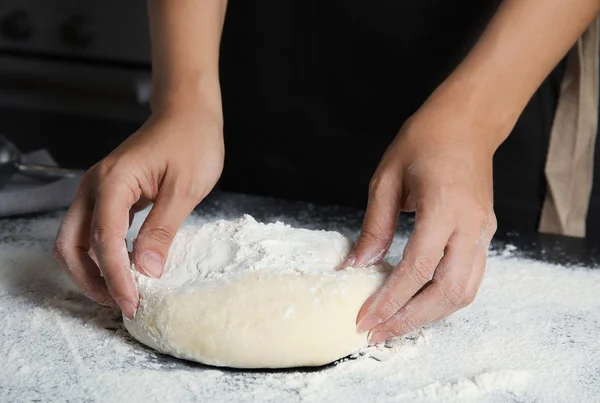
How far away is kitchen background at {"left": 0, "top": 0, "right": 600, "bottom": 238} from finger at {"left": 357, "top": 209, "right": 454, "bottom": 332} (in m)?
1.10

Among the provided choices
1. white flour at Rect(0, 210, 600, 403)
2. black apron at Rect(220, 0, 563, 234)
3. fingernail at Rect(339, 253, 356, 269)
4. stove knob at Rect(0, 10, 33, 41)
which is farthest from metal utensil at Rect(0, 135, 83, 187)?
fingernail at Rect(339, 253, 356, 269)

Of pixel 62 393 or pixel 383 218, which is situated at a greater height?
pixel 383 218

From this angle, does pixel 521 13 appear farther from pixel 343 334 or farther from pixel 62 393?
pixel 62 393

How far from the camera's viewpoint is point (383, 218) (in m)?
0.92

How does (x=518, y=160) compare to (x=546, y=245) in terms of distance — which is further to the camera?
(x=518, y=160)

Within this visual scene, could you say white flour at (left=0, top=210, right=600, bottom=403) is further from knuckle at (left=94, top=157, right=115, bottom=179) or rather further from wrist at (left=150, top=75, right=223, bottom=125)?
wrist at (left=150, top=75, right=223, bottom=125)

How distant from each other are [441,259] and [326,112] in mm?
605

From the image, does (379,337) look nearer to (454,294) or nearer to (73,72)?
(454,294)

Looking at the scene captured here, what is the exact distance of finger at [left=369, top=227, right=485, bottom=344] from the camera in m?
0.87

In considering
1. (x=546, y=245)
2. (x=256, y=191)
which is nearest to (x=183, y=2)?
(x=256, y=191)

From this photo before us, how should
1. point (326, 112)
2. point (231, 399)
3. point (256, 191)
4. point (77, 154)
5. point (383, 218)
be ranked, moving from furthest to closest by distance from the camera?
point (77, 154) < point (256, 191) < point (326, 112) < point (383, 218) < point (231, 399)

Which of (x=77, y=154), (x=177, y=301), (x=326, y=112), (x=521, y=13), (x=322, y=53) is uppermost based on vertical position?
(x=521, y=13)

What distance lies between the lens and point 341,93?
1.40 metres

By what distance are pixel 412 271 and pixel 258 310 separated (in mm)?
174
